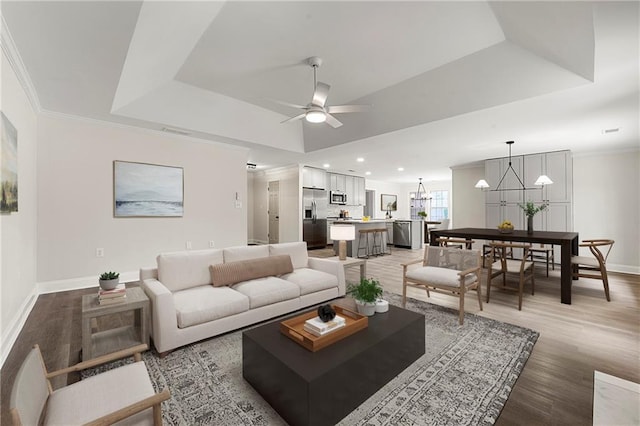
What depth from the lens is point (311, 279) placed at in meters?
3.39

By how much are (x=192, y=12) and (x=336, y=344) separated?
2.94 meters

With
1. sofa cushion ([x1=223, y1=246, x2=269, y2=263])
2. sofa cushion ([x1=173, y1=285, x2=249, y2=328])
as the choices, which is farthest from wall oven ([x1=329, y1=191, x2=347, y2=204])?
sofa cushion ([x1=173, y1=285, x2=249, y2=328])

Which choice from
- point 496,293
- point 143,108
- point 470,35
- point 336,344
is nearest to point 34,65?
point 143,108

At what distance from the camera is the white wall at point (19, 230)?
2436mm

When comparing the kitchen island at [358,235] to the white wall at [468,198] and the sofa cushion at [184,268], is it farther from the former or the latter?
the sofa cushion at [184,268]

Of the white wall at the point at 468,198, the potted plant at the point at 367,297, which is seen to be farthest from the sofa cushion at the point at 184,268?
the white wall at the point at 468,198

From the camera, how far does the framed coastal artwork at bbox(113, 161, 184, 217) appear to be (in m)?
4.50

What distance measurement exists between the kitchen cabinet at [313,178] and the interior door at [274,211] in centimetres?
93

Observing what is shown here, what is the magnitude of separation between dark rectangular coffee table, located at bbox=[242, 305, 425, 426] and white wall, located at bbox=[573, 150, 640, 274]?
635 centimetres

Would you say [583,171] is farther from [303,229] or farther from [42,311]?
[42,311]

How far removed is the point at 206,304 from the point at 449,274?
8.61ft

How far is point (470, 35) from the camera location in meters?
2.79

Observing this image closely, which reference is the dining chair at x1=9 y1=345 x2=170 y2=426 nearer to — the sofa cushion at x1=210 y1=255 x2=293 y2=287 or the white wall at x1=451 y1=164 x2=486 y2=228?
the sofa cushion at x1=210 y1=255 x2=293 y2=287

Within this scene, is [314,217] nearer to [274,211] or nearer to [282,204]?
[282,204]
